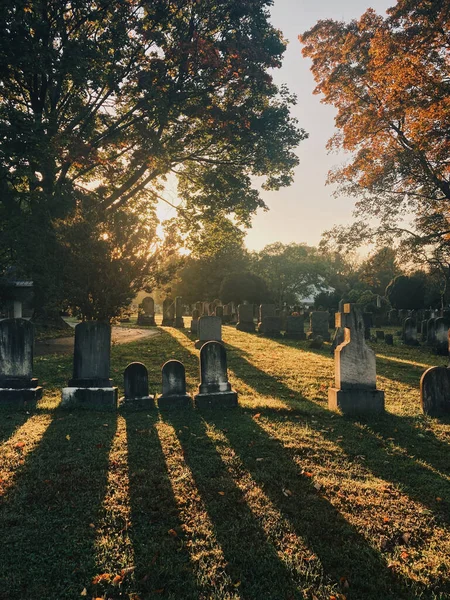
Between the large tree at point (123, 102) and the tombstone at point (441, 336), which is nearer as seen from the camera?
the large tree at point (123, 102)

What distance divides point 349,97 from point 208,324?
13446 mm

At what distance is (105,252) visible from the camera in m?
9.67

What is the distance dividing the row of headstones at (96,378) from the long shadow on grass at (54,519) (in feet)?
4.98

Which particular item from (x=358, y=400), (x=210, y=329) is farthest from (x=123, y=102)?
(x=358, y=400)

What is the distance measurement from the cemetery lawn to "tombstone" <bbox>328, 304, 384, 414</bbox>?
0.34 meters

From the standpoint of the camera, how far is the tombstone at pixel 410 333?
1638 cm

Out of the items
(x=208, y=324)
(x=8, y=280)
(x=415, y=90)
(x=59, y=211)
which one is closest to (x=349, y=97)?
(x=415, y=90)

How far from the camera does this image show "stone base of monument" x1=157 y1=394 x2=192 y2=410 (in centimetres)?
641

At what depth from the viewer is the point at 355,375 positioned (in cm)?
635

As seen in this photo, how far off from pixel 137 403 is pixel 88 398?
92 centimetres

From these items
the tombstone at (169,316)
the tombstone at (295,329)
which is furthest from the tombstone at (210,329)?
the tombstone at (169,316)

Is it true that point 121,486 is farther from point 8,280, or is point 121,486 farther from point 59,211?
point 8,280

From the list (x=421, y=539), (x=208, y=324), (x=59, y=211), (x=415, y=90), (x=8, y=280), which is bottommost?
(x=421, y=539)

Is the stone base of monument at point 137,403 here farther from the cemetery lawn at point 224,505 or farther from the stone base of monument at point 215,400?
the stone base of monument at point 215,400
